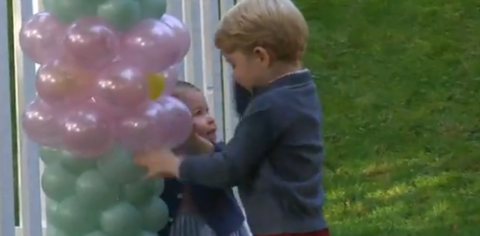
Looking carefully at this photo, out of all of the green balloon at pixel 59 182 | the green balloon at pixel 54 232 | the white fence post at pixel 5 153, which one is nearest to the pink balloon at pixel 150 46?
the green balloon at pixel 59 182

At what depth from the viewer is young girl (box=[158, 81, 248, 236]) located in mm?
2627

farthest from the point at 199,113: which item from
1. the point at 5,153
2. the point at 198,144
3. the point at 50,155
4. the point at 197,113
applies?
the point at 5,153

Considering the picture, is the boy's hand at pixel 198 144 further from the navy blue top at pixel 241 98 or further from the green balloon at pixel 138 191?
the green balloon at pixel 138 191

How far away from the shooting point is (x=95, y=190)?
7.76 ft

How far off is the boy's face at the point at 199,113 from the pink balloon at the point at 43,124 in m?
0.44

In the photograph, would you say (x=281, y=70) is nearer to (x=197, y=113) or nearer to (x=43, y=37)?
(x=197, y=113)

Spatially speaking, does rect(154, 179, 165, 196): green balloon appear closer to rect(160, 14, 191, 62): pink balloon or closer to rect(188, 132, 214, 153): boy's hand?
rect(188, 132, 214, 153): boy's hand

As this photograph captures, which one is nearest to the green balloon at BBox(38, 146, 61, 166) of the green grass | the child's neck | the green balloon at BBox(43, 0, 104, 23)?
the green balloon at BBox(43, 0, 104, 23)

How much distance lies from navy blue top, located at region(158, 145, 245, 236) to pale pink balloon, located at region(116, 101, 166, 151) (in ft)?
0.94

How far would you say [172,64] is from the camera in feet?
8.09

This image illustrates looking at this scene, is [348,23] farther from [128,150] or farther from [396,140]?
[128,150]

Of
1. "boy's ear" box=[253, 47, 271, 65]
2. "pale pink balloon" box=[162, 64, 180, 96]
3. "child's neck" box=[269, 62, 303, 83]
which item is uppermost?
"boy's ear" box=[253, 47, 271, 65]

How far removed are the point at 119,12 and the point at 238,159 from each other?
1.47 ft

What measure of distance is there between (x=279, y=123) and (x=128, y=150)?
0.37 meters
